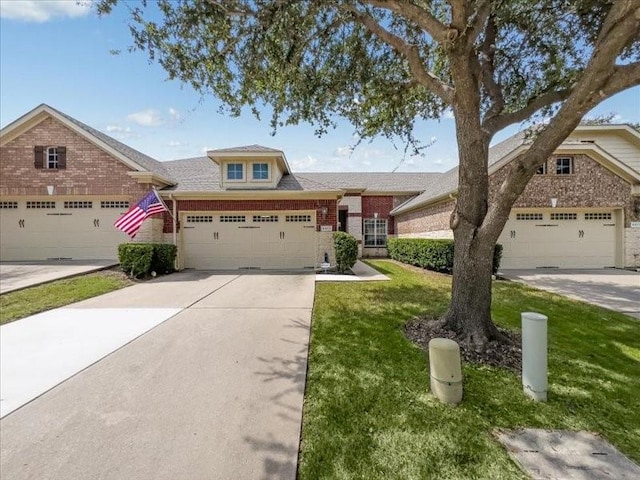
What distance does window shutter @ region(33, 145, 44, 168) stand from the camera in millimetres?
13047

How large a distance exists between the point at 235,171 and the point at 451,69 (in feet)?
32.9

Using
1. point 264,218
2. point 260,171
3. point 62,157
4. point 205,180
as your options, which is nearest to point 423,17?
point 260,171

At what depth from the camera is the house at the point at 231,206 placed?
42.4 ft

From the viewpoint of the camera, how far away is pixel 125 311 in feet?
22.6

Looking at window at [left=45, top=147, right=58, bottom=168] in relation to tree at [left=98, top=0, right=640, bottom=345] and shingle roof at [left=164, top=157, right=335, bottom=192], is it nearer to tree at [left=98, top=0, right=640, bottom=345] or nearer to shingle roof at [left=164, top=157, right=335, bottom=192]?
shingle roof at [left=164, top=157, right=335, bottom=192]

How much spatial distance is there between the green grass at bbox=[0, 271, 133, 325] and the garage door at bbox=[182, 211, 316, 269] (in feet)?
11.6

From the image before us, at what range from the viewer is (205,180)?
14234 mm

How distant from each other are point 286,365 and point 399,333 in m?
2.23

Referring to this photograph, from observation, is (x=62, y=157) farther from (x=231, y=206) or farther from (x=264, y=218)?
(x=264, y=218)

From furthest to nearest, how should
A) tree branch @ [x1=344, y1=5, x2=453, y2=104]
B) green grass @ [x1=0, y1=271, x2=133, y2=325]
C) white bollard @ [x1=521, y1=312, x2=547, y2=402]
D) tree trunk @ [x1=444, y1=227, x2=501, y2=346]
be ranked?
green grass @ [x1=0, y1=271, x2=133, y2=325] < tree branch @ [x1=344, y1=5, x2=453, y2=104] < tree trunk @ [x1=444, y1=227, x2=501, y2=346] < white bollard @ [x1=521, y1=312, x2=547, y2=402]

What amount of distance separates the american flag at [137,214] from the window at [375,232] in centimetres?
1325

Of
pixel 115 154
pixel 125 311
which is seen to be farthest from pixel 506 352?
pixel 115 154

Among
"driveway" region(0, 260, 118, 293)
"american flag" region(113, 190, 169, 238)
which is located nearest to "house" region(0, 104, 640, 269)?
"driveway" region(0, 260, 118, 293)

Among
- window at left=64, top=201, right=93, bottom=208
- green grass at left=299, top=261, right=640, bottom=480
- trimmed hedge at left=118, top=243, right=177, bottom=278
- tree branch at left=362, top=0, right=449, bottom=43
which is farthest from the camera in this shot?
window at left=64, top=201, right=93, bottom=208
